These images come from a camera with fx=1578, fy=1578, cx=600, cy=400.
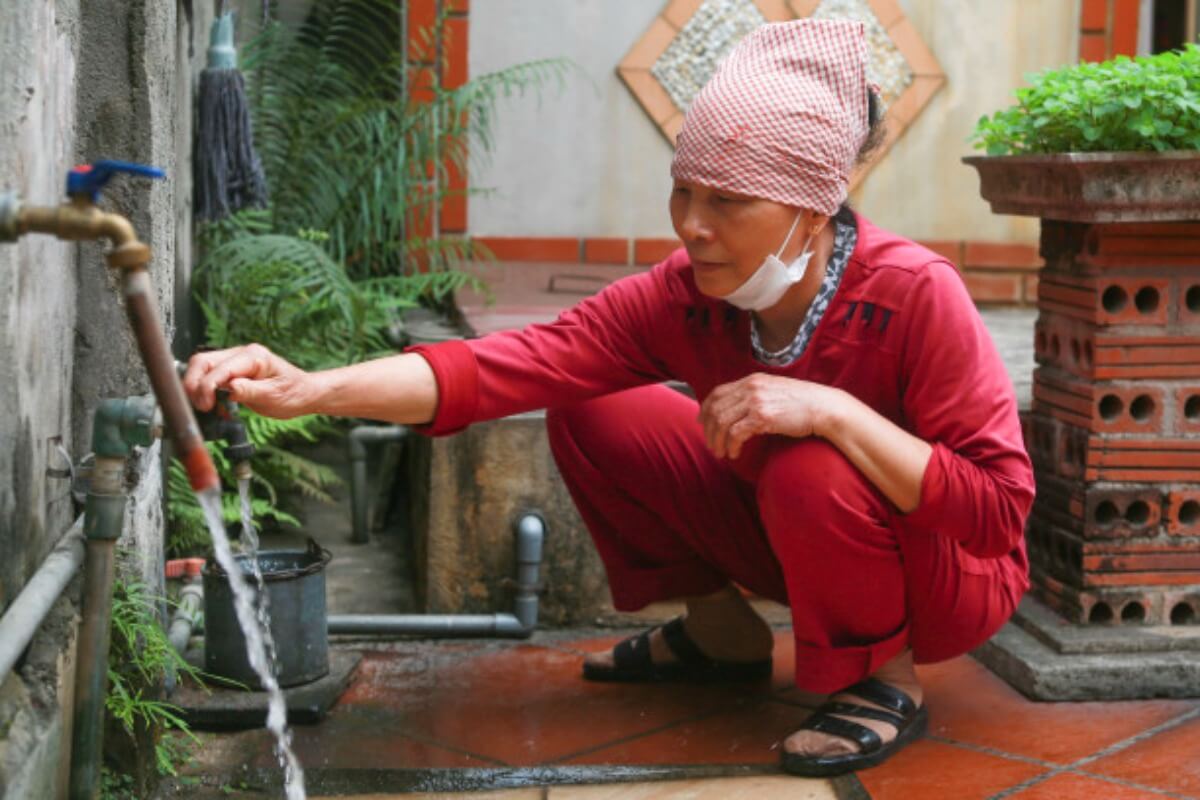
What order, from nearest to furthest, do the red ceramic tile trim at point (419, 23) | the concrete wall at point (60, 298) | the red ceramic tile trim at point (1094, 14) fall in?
the concrete wall at point (60, 298) < the red ceramic tile trim at point (419, 23) < the red ceramic tile trim at point (1094, 14)

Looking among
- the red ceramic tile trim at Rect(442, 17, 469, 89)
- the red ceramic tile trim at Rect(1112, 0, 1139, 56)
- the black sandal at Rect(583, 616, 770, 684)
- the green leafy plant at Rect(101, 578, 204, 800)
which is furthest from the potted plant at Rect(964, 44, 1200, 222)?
the red ceramic tile trim at Rect(1112, 0, 1139, 56)

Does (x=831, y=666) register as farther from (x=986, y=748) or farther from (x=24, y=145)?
(x=24, y=145)

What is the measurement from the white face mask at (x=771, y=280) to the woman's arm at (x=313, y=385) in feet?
1.91

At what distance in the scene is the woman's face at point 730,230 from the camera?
8.90ft

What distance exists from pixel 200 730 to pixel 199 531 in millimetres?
957

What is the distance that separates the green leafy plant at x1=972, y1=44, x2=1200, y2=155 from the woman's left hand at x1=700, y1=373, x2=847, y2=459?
99 centimetres

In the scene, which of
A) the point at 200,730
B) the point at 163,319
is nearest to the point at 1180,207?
the point at 163,319

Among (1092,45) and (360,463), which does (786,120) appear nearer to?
(360,463)

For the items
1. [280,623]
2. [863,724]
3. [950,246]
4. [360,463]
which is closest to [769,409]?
[863,724]

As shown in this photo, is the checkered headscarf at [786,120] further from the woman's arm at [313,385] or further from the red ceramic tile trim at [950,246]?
the red ceramic tile trim at [950,246]

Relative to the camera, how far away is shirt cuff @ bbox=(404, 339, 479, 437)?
2871 millimetres

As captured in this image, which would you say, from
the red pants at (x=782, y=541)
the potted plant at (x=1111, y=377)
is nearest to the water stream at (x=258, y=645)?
the red pants at (x=782, y=541)

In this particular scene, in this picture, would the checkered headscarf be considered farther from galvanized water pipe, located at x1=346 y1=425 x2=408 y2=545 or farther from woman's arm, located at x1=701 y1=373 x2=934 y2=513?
galvanized water pipe, located at x1=346 y1=425 x2=408 y2=545

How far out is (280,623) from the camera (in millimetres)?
3205
